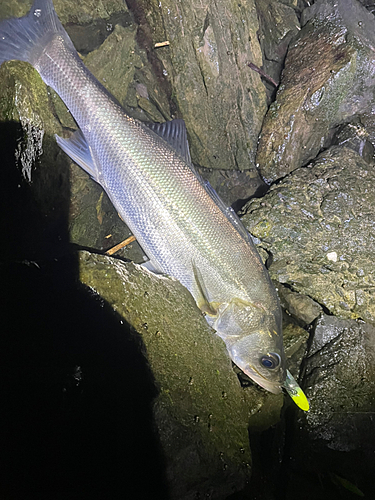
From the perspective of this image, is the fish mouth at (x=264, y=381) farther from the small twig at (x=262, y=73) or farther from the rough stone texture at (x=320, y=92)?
the small twig at (x=262, y=73)

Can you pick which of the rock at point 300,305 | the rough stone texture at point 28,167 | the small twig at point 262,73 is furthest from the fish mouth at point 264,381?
the small twig at point 262,73

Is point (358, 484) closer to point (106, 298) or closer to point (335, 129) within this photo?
point (106, 298)

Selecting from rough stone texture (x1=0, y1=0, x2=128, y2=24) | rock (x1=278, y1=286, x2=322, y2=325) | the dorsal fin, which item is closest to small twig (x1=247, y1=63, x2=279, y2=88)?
rough stone texture (x1=0, y1=0, x2=128, y2=24)

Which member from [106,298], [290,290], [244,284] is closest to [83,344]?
[106,298]

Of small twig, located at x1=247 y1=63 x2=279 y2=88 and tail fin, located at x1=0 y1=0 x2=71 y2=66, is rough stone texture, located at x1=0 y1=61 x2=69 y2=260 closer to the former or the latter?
tail fin, located at x1=0 y1=0 x2=71 y2=66

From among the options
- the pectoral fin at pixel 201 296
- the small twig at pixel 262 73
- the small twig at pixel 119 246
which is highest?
the small twig at pixel 262 73

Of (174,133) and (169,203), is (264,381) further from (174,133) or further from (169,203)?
(174,133)
